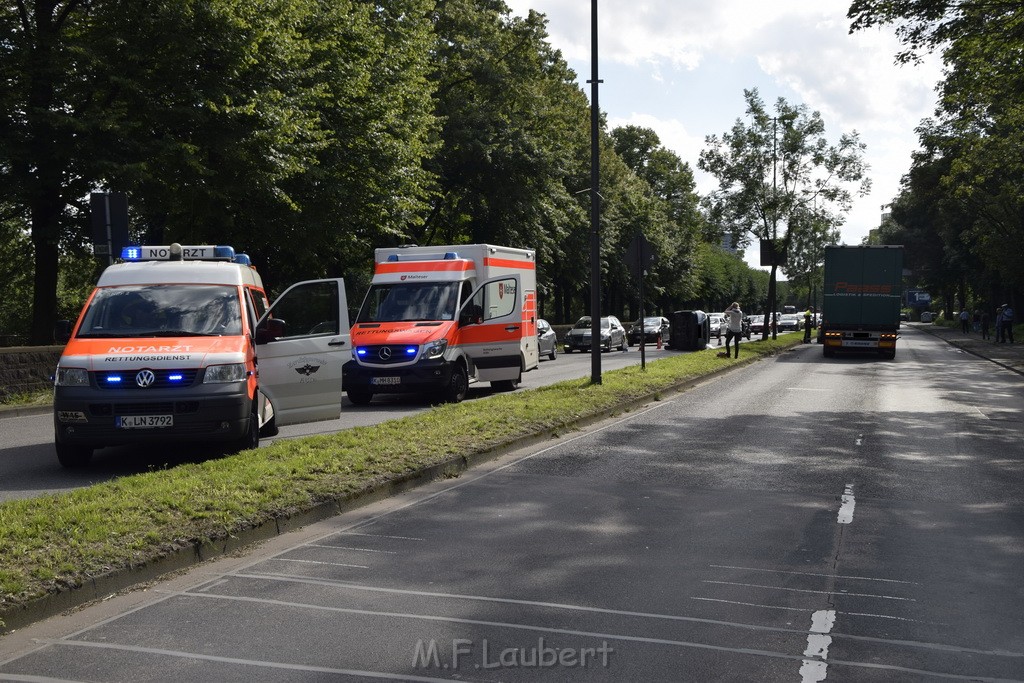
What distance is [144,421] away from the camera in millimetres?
9883

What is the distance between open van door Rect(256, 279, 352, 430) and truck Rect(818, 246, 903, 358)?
24.6 meters

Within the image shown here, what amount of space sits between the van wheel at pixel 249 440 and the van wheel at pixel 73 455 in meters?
1.38

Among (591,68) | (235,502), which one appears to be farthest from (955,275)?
(235,502)

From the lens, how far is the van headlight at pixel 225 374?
10.2m

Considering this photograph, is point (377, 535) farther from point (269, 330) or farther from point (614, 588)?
point (269, 330)

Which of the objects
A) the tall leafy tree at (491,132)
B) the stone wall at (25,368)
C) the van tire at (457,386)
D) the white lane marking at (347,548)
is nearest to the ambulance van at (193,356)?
the white lane marking at (347,548)

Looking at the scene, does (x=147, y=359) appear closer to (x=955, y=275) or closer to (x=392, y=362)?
(x=392, y=362)

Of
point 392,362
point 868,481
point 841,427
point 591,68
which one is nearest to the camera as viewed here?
point 868,481

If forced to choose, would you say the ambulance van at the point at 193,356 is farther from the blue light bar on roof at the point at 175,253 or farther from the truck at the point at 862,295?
the truck at the point at 862,295

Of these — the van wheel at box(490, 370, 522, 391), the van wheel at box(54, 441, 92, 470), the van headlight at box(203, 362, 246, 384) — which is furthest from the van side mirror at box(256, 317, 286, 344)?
the van wheel at box(490, 370, 522, 391)

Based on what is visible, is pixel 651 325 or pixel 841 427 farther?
pixel 651 325

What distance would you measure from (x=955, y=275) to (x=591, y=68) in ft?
187

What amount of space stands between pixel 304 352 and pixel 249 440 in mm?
1525

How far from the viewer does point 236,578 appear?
6203mm
